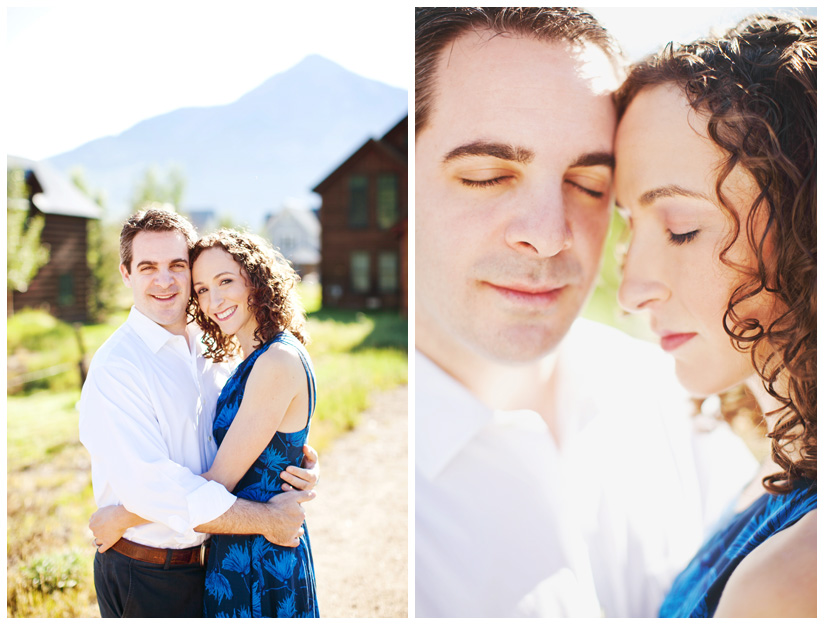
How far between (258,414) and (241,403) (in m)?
0.08

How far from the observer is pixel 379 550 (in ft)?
13.3

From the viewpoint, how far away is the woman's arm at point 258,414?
5.99ft

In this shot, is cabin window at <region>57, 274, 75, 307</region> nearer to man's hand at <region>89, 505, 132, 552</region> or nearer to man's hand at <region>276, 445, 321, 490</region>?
man's hand at <region>89, 505, 132, 552</region>

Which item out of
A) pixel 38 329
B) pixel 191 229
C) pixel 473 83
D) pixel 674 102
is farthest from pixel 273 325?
pixel 38 329

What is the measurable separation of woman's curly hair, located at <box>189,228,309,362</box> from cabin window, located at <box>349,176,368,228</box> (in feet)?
33.6

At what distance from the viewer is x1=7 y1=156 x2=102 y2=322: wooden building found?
10000 millimetres

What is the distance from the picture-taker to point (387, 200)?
12.0 metres

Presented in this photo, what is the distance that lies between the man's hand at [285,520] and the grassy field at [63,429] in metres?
1.81

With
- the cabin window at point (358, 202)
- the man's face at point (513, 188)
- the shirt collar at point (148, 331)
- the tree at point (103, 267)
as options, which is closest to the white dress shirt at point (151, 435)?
the shirt collar at point (148, 331)

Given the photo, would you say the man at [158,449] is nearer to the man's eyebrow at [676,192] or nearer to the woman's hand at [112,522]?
the woman's hand at [112,522]

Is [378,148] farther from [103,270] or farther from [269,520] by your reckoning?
[269,520]

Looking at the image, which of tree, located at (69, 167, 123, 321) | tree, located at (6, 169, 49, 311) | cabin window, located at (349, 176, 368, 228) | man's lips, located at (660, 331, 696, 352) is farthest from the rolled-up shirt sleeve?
cabin window, located at (349, 176, 368, 228)

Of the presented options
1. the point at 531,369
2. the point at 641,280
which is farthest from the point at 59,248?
the point at 641,280

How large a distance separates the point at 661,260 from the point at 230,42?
2436 millimetres
